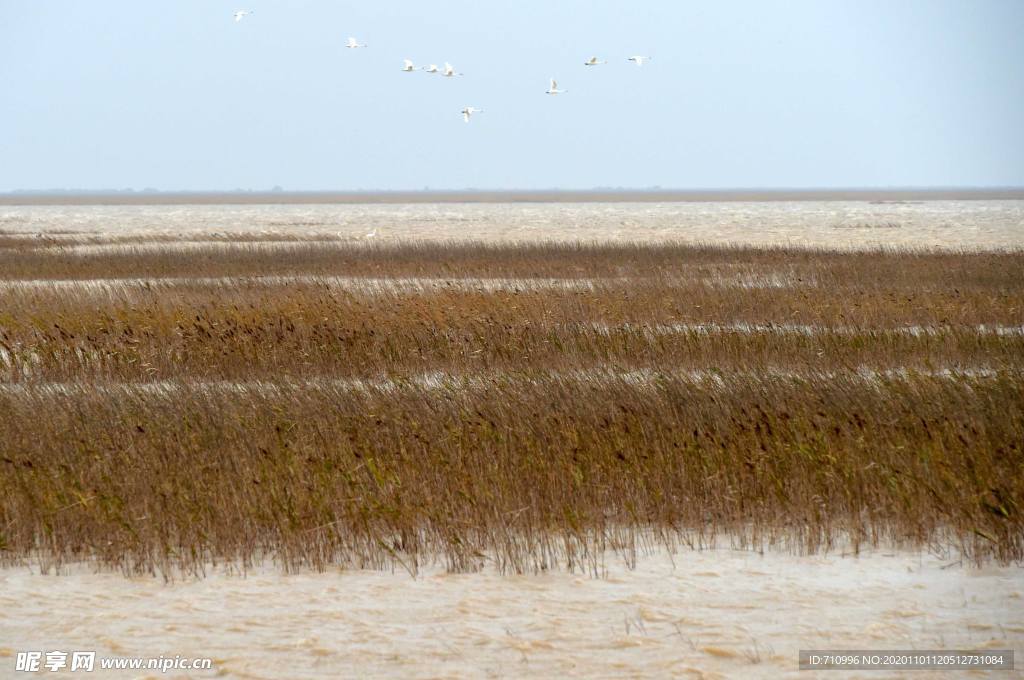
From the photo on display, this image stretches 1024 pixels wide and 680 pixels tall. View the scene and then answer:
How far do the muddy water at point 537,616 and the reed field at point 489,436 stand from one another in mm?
304

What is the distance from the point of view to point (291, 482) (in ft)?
25.4

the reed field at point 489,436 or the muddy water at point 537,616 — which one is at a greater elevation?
the reed field at point 489,436

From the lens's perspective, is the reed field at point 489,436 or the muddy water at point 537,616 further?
the reed field at point 489,436

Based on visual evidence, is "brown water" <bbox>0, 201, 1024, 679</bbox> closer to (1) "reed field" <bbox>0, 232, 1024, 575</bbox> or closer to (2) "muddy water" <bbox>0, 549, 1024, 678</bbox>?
(2) "muddy water" <bbox>0, 549, 1024, 678</bbox>

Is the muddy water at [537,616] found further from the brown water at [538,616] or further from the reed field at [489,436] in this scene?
the reed field at [489,436]

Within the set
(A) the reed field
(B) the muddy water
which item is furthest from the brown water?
(A) the reed field

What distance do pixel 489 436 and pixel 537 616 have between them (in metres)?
2.85

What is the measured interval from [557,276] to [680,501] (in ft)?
57.1

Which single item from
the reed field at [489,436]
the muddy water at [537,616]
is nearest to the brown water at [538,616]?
the muddy water at [537,616]

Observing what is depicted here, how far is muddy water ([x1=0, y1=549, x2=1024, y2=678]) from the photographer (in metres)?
5.47

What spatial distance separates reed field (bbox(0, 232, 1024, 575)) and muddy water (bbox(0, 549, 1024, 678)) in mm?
304

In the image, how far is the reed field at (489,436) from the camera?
7.12 m

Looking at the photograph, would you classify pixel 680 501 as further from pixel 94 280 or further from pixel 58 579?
pixel 94 280

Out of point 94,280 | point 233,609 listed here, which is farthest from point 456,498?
point 94,280
